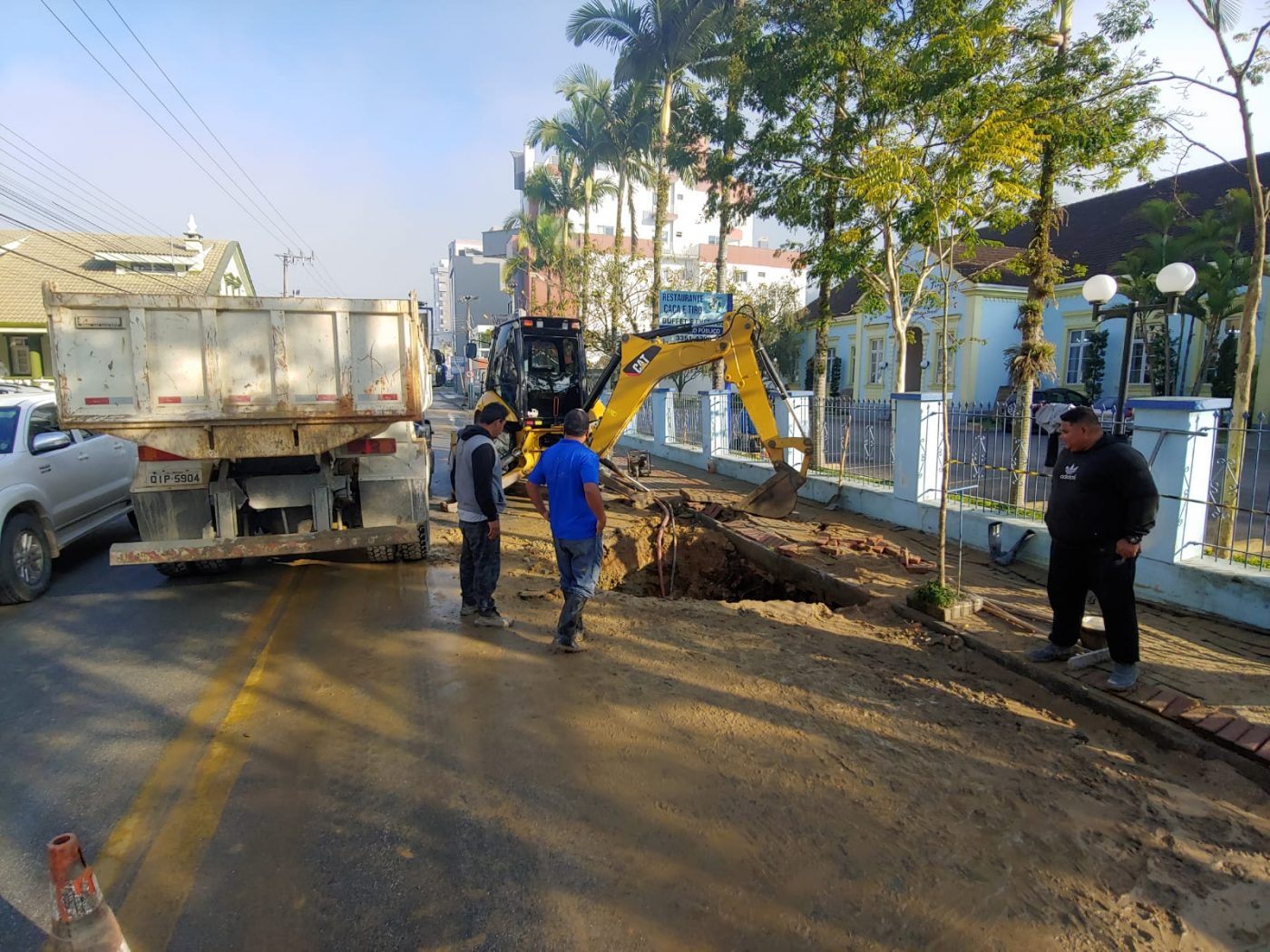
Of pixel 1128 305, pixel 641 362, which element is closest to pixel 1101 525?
pixel 1128 305

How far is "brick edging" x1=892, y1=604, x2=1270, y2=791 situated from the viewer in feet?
12.3

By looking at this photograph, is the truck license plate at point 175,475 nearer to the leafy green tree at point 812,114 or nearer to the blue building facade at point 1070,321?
the leafy green tree at point 812,114

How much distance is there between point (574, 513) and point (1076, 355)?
26.7 meters

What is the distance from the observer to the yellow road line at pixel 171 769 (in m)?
3.05

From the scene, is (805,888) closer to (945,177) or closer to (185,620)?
(185,620)

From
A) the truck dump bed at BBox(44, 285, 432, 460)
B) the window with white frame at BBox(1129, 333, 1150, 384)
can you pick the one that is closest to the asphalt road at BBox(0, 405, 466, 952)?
the truck dump bed at BBox(44, 285, 432, 460)

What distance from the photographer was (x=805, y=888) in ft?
9.48

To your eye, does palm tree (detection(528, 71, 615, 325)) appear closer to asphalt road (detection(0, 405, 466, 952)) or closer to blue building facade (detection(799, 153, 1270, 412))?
blue building facade (detection(799, 153, 1270, 412))

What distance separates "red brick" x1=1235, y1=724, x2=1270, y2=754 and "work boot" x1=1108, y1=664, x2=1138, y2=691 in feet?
1.94

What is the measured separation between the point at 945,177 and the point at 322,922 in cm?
876

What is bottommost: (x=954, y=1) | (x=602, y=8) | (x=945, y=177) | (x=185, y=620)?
(x=185, y=620)

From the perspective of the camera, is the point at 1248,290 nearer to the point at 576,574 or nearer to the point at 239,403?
the point at 576,574

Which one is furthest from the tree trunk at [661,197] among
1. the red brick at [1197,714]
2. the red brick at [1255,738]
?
the red brick at [1255,738]

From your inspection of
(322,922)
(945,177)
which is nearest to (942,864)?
(322,922)
